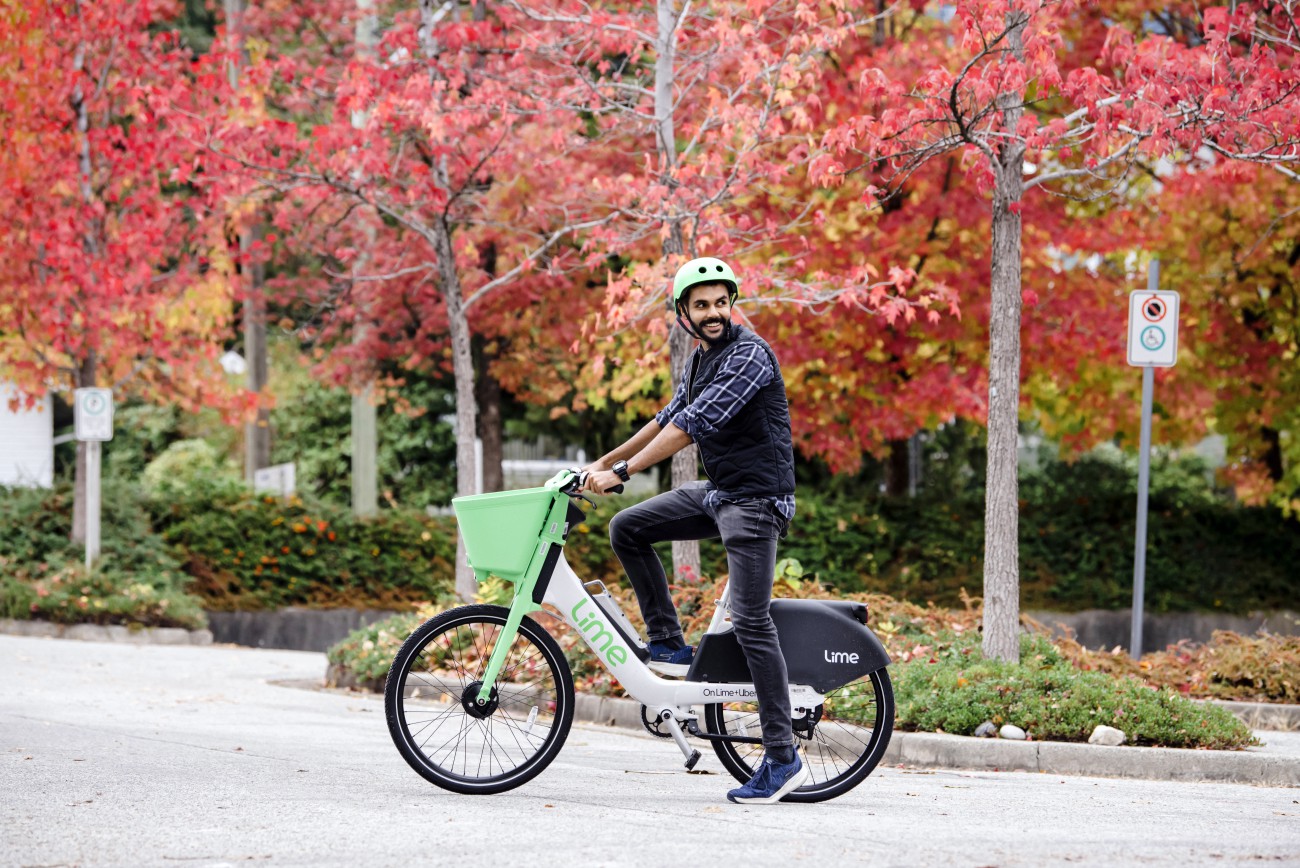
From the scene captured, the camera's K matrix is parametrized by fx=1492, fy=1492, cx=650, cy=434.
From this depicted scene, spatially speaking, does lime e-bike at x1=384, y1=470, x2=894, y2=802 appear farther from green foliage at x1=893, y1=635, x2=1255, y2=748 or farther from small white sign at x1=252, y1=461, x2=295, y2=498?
small white sign at x1=252, y1=461, x2=295, y2=498

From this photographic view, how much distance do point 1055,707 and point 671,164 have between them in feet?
16.5

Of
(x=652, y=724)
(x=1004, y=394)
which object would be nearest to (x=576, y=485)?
(x=652, y=724)

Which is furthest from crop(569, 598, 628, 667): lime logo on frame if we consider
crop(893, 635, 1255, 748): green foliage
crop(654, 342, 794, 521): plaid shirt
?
crop(893, 635, 1255, 748): green foliage

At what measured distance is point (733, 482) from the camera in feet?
19.0

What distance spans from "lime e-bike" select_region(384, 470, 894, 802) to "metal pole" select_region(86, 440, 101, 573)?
11.0 meters

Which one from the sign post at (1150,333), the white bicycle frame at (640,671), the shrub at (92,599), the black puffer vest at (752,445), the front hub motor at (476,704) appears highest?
the sign post at (1150,333)

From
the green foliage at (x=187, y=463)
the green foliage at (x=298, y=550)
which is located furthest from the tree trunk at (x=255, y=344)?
the green foliage at (x=187, y=463)

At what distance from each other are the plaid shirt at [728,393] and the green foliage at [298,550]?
1198 cm

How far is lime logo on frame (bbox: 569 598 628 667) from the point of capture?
19.8ft

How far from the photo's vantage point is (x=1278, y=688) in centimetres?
1011

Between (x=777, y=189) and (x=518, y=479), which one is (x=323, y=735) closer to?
(x=777, y=189)

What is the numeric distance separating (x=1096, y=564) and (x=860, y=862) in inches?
530

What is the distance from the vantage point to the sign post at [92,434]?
1578 centimetres

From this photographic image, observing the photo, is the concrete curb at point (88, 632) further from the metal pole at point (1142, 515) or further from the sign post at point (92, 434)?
the metal pole at point (1142, 515)
